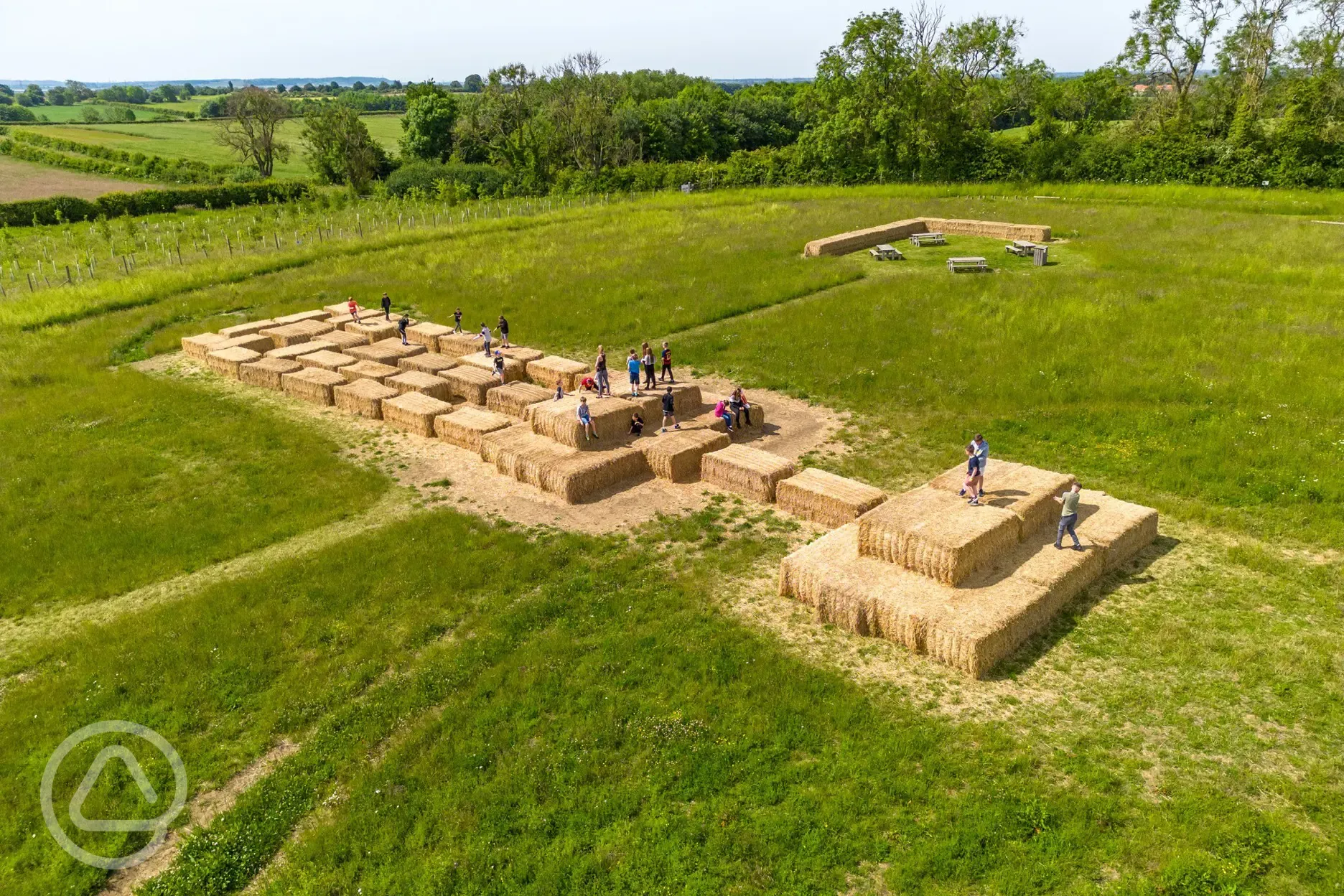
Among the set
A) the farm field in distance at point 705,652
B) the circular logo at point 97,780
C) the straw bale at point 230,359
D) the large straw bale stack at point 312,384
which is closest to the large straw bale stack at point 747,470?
the farm field in distance at point 705,652

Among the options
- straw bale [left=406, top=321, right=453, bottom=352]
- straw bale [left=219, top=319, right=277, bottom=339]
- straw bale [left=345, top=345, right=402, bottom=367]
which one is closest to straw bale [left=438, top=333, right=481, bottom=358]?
straw bale [left=406, top=321, right=453, bottom=352]

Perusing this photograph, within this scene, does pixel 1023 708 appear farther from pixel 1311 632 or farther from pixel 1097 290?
pixel 1097 290

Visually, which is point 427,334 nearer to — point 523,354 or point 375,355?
point 375,355

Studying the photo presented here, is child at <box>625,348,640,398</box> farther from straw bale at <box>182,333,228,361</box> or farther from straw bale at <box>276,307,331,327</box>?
straw bale at <box>182,333,228,361</box>

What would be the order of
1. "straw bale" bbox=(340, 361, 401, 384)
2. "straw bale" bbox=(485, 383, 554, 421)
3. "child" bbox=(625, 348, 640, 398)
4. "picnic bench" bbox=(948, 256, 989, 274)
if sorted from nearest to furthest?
"child" bbox=(625, 348, 640, 398) < "straw bale" bbox=(485, 383, 554, 421) < "straw bale" bbox=(340, 361, 401, 384) < "picnic bench" bbox=(948, 256, 989, 274)

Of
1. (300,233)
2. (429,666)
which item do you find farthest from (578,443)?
(300,233)

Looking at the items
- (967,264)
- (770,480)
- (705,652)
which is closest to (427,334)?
(770,480)
